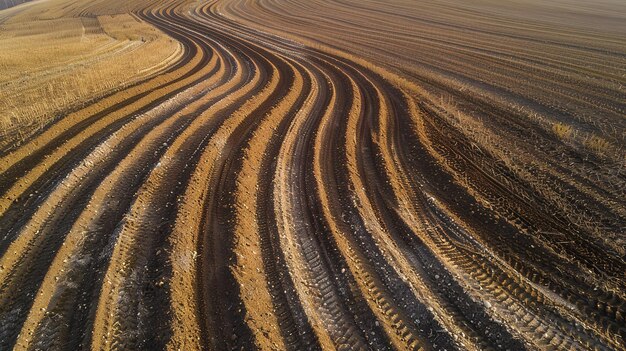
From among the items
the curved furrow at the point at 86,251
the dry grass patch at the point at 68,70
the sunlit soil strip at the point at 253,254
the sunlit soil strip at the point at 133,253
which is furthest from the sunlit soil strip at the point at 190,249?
the dry grass patch at the point at 68,70

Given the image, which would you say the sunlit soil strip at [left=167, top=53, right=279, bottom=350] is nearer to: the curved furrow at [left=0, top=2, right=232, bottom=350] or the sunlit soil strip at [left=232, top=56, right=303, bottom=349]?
the sunlit soil strip at [left=232, top=56, right=303, bottom=349]

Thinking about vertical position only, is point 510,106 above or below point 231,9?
below

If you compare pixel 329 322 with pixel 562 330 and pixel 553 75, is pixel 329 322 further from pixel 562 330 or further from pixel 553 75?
pixel 553 75

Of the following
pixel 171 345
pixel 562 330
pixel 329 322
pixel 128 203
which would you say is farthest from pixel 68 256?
pixel 562 330

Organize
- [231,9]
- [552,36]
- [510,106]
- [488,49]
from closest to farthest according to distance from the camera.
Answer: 1. [510,106]
2. [488,49]
3. [552,36]
4. [231,9]

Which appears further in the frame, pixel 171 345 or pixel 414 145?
pixel 414 145

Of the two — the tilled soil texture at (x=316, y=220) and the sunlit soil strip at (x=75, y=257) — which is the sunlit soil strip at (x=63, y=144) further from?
the sunlit soil strip at (x=75, y=257)

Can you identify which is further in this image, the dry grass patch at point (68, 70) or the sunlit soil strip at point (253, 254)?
the dry grass patch at point (68, 70)

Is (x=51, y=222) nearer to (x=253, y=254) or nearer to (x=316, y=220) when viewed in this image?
(x=253, y=254)

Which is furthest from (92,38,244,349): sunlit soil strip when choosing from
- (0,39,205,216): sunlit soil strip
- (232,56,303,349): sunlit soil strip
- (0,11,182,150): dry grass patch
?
(0,11,182,150): dry grass patch
